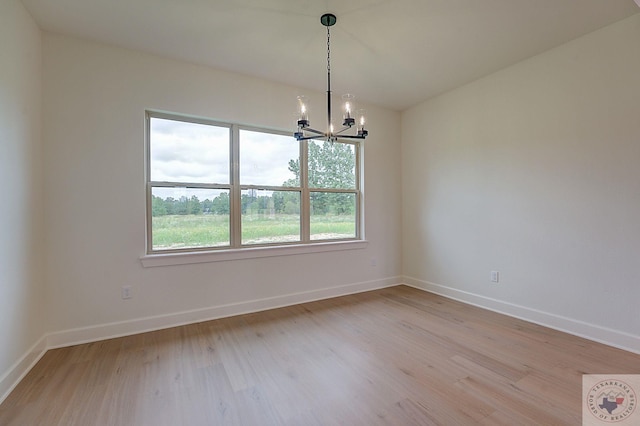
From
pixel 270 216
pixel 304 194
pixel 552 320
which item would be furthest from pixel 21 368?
pixel 552 320

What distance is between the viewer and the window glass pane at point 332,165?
3.97m

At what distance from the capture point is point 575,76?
273 centimetres

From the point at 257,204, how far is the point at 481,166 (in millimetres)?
2852

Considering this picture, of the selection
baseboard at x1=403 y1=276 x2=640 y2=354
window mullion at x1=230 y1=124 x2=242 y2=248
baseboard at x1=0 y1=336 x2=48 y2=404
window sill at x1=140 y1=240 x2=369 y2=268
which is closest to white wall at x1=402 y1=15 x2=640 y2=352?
baseboard at x1=403 y1=276 x2=640 y2=354

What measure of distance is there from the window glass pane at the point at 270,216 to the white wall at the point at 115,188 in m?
0.34

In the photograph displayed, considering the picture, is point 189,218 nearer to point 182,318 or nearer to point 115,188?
point 115,188

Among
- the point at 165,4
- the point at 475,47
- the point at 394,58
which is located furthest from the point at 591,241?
the point at 165,4

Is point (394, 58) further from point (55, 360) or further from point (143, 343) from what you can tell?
point (55, 360)

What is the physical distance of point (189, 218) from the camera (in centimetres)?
319

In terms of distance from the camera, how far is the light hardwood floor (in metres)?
1.69

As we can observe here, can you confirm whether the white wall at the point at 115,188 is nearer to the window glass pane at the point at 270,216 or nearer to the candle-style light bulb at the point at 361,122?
the window glass pane at the point at 270,216

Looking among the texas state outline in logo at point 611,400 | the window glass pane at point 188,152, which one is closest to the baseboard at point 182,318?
the window glass pane at point 188,152

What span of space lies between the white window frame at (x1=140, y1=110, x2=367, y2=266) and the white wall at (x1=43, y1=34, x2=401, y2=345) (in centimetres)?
10

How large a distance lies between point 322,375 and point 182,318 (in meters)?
1.76
